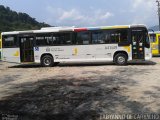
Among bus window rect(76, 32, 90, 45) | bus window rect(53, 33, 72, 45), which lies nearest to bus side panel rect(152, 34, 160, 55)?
bus window rect(76, 32, 90, 45)

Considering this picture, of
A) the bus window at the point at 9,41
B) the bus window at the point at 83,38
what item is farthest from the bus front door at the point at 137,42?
the bus window at the point at 9,41

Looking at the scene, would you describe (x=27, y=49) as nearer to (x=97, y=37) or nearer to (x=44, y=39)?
(x=44, y=39)

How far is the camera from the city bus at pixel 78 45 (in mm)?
24766

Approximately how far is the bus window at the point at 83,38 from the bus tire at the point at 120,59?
226 centimetres

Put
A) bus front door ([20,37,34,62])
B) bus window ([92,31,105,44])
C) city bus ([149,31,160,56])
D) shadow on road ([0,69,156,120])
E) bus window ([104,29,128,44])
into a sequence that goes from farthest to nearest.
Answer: city bus ([149,31,160,56]) < bus front door ([20,37,34,62]) < bus window ([92,31,105,44]) < bus window ([104,29,128,44]) < shadow on road ([0,69,156,120])

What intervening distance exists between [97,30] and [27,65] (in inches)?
273

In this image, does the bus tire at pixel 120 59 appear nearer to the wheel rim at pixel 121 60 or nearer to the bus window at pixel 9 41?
the wheel rim at pixel 121 60

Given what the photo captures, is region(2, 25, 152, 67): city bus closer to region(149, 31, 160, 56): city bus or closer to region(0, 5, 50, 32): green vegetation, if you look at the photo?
region(149, 31, 160, 56): city bus

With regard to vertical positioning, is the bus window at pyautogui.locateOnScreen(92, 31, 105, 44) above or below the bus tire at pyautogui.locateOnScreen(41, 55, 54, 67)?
above

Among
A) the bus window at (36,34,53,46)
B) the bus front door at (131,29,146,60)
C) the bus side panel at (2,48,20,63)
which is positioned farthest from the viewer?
the bus side panel at (2,48,20,63)

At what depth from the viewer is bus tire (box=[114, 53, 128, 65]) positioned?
24.9 meters

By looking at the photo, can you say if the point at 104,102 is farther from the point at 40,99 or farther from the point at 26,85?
the point at 26,85

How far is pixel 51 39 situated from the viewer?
85.8 feet

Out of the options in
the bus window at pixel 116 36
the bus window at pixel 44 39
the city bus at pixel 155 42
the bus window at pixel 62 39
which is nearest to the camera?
the bus window at pixel 116 36
